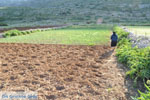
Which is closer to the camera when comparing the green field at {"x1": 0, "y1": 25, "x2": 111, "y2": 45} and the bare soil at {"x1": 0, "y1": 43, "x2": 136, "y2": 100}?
the bare soil at {"x1": 0, "y1": 43, "x2": 136, "y2": 100}

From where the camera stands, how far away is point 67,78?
4.77 metres

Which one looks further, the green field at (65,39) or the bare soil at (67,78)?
the green field at (65,39)

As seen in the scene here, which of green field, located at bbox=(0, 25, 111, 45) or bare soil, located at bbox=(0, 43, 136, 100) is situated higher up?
green field, located at bbox=(0, 25, 111, 45)

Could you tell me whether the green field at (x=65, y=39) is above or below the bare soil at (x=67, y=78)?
above

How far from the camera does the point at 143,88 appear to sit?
405 cm

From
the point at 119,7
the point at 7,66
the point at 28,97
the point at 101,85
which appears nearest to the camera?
the point at 28,97

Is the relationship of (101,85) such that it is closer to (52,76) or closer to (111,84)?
(111,84)

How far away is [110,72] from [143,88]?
4.74ft

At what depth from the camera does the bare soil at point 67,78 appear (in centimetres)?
384

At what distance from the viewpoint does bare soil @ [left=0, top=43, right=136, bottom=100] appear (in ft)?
12.6

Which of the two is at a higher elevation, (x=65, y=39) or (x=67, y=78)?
(x=65, y=39)

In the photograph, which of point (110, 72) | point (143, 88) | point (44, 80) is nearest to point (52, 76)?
point (44, 80)

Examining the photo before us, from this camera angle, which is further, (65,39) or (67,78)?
(65,39)

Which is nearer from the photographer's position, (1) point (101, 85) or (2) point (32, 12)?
(1) point (101, 85)
